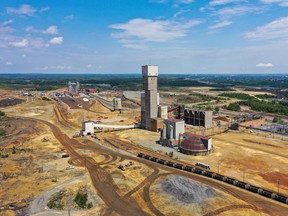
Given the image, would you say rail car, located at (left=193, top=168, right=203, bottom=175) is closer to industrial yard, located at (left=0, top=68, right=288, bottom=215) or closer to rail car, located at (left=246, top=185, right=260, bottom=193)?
industrial yard, located at (left=0, top=68, right=288, bottom=215)

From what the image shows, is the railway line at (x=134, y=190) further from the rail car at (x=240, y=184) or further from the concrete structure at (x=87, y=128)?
the concrete structure at (x=87, y=128)

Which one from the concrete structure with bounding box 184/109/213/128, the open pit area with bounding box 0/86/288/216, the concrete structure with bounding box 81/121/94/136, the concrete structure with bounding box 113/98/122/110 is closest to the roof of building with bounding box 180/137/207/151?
the open pit area with bounding box 0/86/288/216

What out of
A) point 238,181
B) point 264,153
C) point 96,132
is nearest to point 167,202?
point 238,181

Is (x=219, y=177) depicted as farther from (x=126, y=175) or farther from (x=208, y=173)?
(x=126, y=175)

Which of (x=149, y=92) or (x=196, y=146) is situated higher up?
(x=149, y=92)

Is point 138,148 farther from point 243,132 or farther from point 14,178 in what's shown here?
point 243,132

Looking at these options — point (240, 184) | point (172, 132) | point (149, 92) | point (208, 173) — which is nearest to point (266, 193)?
point (240, 184)

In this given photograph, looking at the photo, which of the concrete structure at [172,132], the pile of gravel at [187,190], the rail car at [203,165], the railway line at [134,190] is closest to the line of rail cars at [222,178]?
the rail car at [203,165]
